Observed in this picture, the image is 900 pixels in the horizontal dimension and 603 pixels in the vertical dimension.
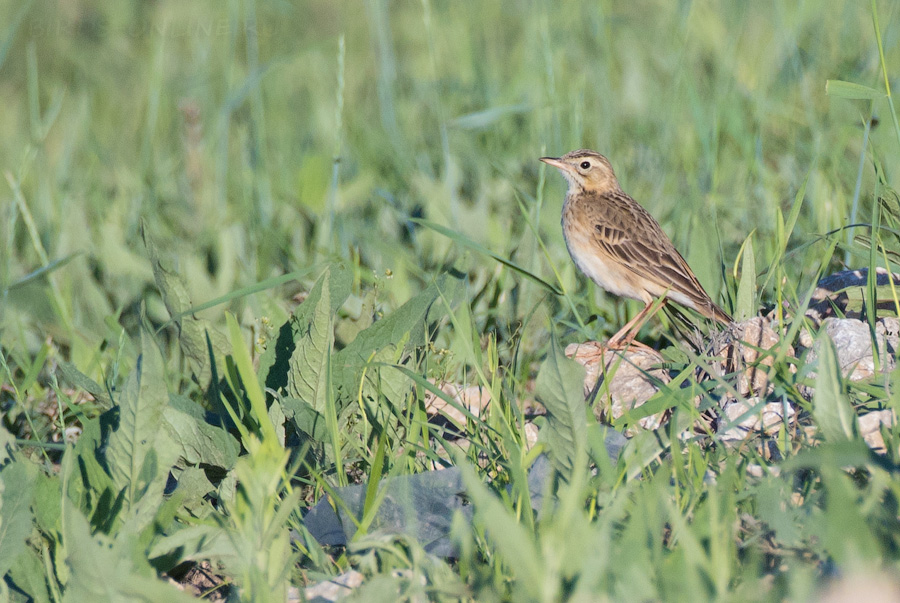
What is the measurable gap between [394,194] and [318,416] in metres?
3.47

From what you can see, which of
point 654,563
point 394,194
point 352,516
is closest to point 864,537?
point 654,563

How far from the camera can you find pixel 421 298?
11.0ft

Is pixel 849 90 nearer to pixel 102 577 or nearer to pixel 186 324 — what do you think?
pixel 186 324

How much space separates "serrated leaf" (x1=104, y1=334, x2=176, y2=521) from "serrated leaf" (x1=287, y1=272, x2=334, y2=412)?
1.79 ft

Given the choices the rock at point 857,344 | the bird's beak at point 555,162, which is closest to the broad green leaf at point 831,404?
the rock at point 857,344

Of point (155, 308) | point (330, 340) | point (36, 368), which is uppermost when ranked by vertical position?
point (330, 340)

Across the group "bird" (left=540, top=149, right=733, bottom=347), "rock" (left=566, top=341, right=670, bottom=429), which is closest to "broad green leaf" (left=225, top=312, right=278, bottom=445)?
"rock" (left=566, top=341, right=670, bottom=429)

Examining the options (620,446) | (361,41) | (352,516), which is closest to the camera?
(352,516)

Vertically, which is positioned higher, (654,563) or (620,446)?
(654,563)

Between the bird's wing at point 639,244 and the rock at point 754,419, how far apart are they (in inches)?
54.6

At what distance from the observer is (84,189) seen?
22.6ft

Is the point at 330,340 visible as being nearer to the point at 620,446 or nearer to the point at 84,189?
the point at 620,446

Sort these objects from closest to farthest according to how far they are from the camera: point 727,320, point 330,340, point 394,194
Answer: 1. point 330,340
2. point 727,320
3. point 394,194

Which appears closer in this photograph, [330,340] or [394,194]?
[330,340]
